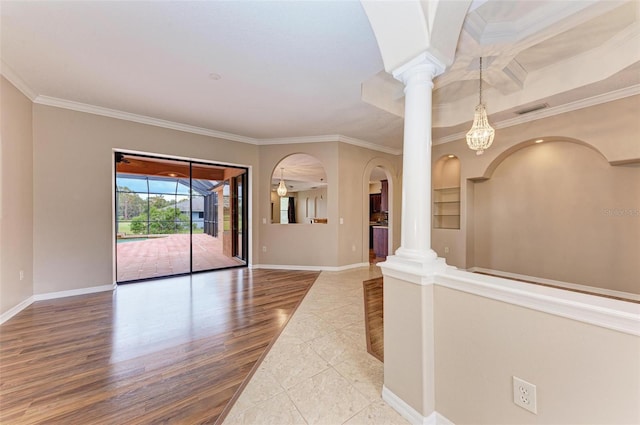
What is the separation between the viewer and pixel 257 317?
3.01m

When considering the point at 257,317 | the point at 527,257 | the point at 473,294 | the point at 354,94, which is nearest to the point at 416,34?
the point at 473,294

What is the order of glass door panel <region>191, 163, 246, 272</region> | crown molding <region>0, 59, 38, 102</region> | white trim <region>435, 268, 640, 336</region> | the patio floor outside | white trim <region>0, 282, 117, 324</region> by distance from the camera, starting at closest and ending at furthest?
white trim <region>435, 268, 640, 336</region> < crown molding <region>0, 59, 38, 102</region> < white trim <region>0, 282, 117, 324</region> < the patio floor outside < glass door panel <region>191, 163, 246, 272</region>

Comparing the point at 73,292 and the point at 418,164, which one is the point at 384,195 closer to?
the point at 418,164

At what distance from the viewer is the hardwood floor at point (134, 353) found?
164 cm

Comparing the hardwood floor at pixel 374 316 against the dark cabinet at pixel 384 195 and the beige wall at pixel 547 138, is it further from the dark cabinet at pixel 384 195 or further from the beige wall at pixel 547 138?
the dark cabinet at pixel 384 195

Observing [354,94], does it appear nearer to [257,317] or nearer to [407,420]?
[257,317]

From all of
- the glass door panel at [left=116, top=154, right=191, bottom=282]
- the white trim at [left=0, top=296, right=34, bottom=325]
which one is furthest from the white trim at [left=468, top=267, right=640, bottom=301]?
the white trim at [left=0, top=296, right=34, bottom=325]

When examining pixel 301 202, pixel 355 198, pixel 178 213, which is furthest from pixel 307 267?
pixel 301 202

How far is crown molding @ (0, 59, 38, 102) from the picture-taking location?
2810 millimetres

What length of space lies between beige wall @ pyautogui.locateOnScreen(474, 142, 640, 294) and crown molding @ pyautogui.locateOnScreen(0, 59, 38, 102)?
7428 millimetres

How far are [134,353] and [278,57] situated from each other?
3236mm

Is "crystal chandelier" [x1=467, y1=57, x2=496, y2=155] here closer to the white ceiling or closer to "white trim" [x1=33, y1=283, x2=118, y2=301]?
the white ceiling

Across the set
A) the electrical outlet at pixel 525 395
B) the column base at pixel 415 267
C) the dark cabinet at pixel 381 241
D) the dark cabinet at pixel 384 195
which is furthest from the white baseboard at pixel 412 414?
the dark cabinet at pixel 384 195

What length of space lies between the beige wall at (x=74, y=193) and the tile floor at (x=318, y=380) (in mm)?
3493
